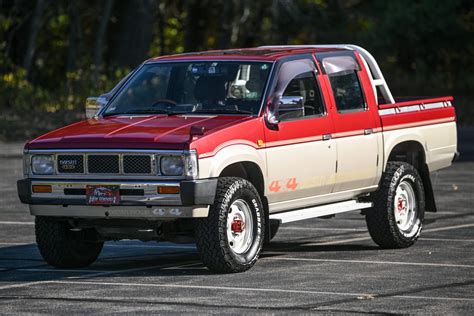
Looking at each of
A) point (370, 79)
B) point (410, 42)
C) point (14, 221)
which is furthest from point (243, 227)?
point (410, 42)

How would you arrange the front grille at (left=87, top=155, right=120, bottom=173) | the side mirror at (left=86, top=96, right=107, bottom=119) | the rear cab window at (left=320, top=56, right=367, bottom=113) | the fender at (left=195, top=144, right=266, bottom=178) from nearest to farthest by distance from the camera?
the fender at (left=195, top=144, right=266, bottom=178) < the front grille at (left=87, top=155, right=120, bottom=173) < the side mirror at (left=86, top=96, right=107, bottom=119) < the rear cab window at (left=320, top=56, right=367, bottom=113)

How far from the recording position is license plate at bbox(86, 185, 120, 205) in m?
11.3

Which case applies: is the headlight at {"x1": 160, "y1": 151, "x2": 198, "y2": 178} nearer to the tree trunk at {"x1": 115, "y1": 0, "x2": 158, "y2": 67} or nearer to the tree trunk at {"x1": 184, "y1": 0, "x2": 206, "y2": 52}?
the tree trunk at {"x1": 115, "y1": 0, "x2": 158, "y2": 67}

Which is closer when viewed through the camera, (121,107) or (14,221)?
(121,107)

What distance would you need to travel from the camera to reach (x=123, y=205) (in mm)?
11305

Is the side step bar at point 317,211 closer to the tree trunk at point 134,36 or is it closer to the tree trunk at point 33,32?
the tree trunk at point 33,32

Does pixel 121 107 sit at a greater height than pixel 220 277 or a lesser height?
greater

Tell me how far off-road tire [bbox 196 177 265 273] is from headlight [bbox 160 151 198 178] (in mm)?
383

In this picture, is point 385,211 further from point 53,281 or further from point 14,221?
point 14,221

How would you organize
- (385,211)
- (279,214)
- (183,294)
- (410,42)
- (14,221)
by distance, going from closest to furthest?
(183,294)
(279,214)
(385,211)
(14,221)
(410,42)

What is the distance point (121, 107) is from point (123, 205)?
173cm

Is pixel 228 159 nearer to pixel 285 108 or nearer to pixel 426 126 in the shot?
pixel 285 108

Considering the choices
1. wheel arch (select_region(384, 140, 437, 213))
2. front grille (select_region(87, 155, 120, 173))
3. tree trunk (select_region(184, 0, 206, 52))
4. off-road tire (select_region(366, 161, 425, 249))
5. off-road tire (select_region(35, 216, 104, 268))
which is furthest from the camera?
tree trunk (select_region(184, 0, 206, 52))

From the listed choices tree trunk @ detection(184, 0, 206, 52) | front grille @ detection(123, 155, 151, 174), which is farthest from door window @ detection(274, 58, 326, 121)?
tree trunk @ detection(184, 0, 206, 52)
